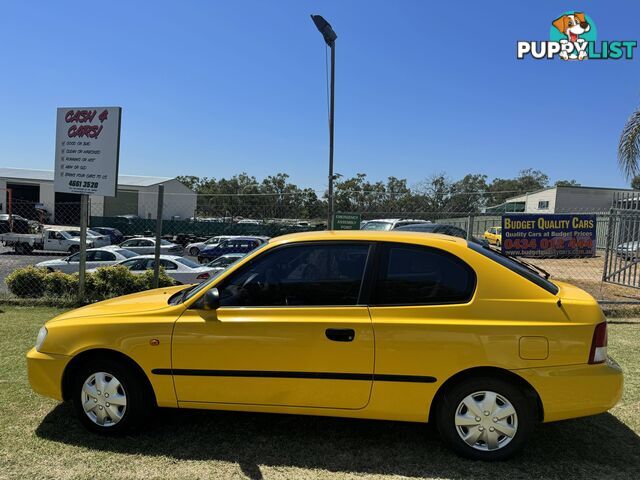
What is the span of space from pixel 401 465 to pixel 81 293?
7401 mm

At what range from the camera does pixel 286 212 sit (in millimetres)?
11820

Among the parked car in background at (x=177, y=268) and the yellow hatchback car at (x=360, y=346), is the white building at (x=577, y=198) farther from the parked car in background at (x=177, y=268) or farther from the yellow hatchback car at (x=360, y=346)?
the yellow hatchback car at (x=360, y=346)

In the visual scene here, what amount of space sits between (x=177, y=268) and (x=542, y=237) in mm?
8691

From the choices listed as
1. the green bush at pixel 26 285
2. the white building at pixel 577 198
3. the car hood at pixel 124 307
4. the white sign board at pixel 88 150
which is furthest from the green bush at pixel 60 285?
the white building at pixel 577 198

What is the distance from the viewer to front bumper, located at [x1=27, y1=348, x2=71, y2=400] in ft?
12.0

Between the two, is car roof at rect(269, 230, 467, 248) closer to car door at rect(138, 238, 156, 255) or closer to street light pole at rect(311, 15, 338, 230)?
street light pole at rect(311, 15, 338, 230)

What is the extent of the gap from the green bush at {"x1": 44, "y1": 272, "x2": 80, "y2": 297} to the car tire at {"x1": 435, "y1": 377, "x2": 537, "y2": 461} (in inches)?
312

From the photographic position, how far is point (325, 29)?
29.1 feet

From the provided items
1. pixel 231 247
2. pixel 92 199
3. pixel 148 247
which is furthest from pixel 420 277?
pixel 92 199

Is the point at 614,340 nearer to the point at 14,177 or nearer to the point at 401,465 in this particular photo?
the point at 401,465

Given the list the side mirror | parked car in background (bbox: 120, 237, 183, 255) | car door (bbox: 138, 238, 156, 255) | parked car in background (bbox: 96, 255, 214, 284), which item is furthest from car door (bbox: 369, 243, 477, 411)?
car door (bbox: 138, 238, 156, 255)

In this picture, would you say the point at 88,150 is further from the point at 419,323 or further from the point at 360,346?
the point at 419,323

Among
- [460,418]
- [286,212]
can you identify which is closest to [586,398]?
[460,418]

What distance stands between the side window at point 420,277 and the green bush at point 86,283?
6757mm
